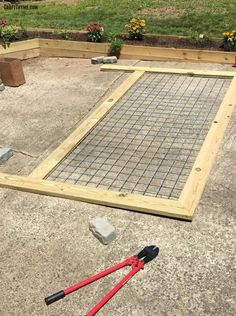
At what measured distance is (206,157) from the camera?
738 cm

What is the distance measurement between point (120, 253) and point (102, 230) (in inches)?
16.9

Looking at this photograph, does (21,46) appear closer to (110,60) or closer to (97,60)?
(97,60)

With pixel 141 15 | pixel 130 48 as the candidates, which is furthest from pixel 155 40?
pixel 141 15

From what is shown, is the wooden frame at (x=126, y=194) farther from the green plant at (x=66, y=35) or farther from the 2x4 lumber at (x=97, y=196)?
the green plant at (x=66, y=35)

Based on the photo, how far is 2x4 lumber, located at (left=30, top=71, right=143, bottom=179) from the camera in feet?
24.7

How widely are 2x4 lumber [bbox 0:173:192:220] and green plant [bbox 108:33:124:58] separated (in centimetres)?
713

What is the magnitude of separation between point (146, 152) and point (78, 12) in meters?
12.0

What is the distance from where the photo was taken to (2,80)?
11969 mm

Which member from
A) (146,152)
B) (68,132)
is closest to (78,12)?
(68,132)

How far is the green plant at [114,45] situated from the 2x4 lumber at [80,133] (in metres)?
2.14

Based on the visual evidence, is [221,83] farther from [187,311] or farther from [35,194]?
[187,311]

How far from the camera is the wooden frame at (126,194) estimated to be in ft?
20.6

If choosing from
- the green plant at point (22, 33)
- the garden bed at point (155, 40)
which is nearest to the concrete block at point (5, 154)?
the garden bed at point (155, 40)

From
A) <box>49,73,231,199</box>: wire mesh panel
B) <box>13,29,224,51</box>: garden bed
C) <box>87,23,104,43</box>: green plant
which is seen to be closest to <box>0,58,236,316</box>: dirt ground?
<box>49,73,231,199</box>: wire mesh panel
